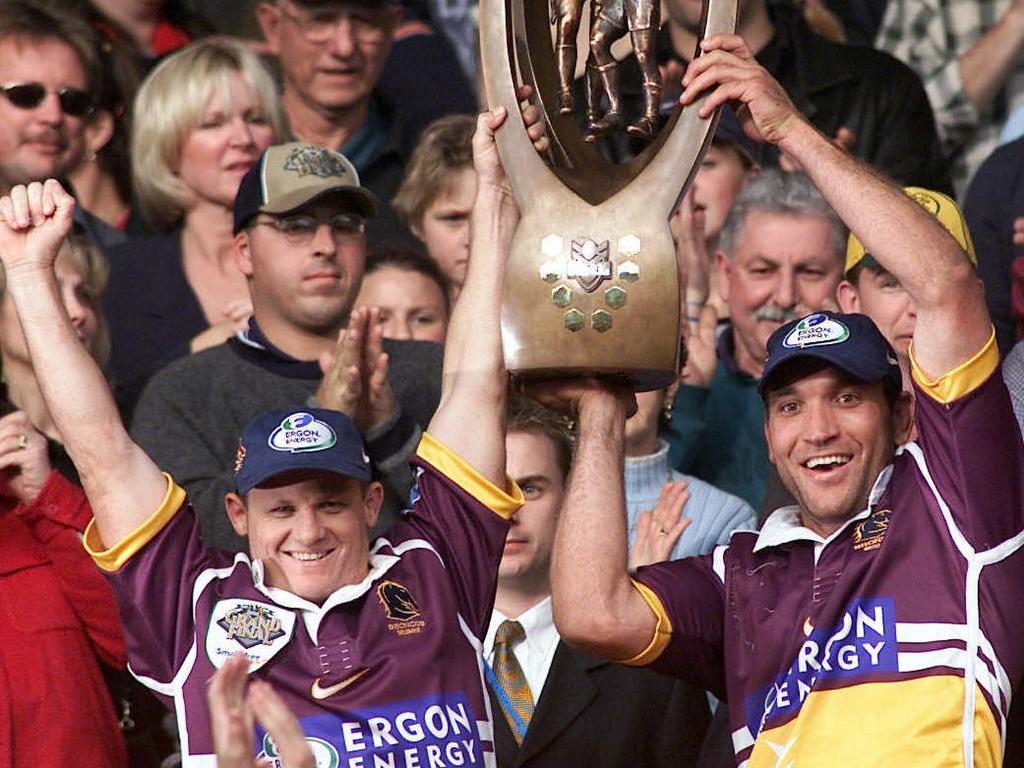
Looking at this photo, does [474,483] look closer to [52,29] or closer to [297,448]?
[297,448]

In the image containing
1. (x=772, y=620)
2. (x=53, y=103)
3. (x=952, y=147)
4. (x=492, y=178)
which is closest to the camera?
(x=772, y=620)

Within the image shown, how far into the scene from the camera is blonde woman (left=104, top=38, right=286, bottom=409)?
23.3ft

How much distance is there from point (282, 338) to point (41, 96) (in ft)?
4.95

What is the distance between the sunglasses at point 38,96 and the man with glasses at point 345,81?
0.82 metres

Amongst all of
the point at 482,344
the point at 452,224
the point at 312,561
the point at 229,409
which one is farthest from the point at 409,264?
the point at 312,561

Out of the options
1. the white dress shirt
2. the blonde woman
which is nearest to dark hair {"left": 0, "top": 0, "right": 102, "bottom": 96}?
the blonde woman

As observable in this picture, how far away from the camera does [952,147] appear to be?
8312 mm

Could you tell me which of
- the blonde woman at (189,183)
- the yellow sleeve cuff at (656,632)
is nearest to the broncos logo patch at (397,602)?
the yellow sleeve cuff at (656,632)

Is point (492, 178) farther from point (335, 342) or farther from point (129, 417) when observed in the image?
point (129, 417)

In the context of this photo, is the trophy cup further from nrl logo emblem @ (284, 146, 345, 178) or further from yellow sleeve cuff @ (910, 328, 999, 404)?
nrl logo emblem @ (284, 146, 345, 178)

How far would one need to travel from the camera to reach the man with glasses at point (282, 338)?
6023mm

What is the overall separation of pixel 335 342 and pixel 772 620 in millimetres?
1736

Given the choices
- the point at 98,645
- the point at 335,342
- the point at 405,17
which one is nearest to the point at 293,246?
the point at 335,342

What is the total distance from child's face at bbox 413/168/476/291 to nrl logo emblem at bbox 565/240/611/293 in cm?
253
